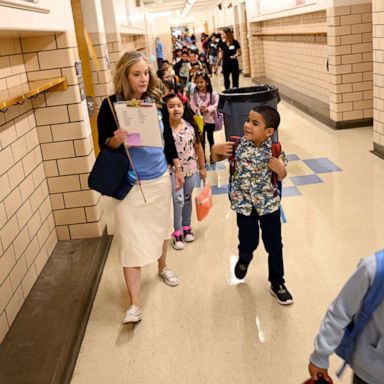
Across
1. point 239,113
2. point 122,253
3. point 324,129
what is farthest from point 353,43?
point 122,253

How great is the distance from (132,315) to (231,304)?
1.97 feet

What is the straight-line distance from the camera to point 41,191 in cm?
364

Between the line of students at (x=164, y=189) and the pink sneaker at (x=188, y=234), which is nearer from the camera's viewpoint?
the line of students at (x=164, y=189)

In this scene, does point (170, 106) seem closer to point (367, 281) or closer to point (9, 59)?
point (9, 59)

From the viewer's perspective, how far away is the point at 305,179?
543cm

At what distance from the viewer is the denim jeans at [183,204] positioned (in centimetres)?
380

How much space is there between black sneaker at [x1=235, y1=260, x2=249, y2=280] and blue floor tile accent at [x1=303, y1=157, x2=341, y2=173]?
2.80 m

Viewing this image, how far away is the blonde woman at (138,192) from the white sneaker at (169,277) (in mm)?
402

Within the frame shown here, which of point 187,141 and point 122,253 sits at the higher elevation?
point 187,141

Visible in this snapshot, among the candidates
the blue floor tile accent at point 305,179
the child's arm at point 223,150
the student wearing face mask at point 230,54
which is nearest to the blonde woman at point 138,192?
the child's arm at point 223,150

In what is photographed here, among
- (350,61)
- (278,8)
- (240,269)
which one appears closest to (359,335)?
(240,269)

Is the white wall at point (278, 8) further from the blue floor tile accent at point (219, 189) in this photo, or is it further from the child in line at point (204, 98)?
the blue floor tile accent at point (219, 189)

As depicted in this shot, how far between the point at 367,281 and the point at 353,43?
6.65 metres

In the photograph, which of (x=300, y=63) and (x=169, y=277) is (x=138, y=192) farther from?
(x=300, y=63)
